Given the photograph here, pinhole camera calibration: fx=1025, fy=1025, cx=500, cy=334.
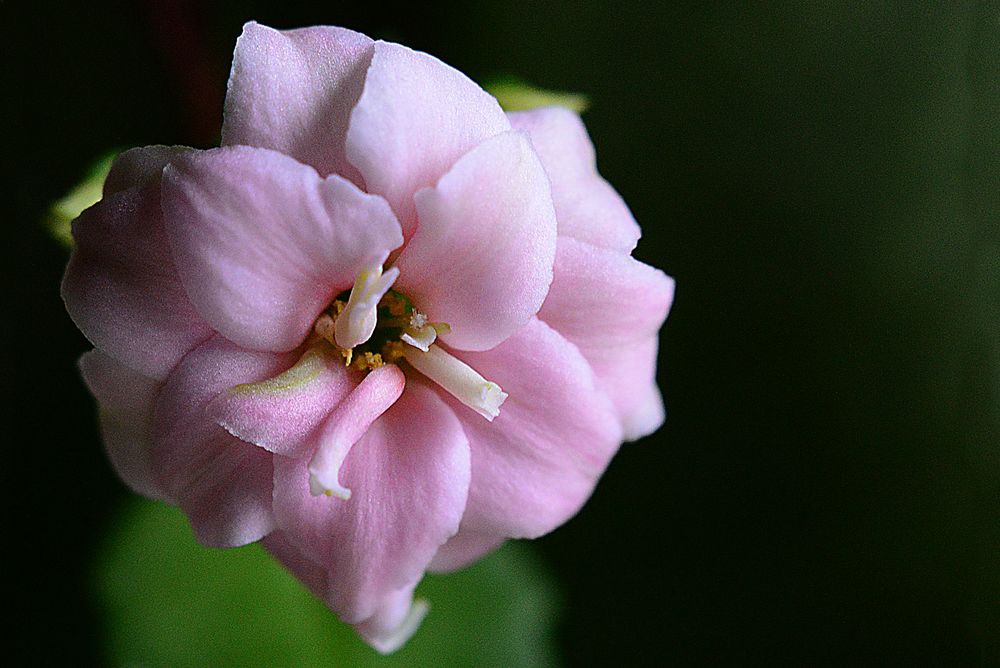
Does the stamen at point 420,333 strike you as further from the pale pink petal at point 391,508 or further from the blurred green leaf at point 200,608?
the blurred green leaf at point 200,608

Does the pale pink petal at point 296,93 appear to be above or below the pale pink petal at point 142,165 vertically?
above

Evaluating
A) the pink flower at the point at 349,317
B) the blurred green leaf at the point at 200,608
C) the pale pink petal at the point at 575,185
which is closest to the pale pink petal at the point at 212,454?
the pink flower at the point at 349,317

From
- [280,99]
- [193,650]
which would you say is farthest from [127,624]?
[280,99]

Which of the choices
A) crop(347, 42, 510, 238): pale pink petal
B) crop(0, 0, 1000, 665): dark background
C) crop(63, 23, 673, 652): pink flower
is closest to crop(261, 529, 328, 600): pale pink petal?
crop(63, 23, 673, 652): pink flower

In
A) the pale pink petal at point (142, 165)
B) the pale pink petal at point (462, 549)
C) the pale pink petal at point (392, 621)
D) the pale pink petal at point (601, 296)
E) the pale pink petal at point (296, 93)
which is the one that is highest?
the pale pink petal at point (296, 93)

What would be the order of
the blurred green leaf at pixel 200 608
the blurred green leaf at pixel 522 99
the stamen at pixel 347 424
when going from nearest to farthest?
the stamen at pixel 347 424 < the blurred green leaf at pixel 522 99 < the blurred green leaf at pixel 200 608

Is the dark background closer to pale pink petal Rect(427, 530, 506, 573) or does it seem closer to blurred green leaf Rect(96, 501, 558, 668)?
blurred green leaf Rect(96, 501, 558, 668)

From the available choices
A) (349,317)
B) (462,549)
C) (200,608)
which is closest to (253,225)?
(349,317)

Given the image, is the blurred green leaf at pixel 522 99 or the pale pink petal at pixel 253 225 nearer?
the pale pink petal at pixel 253 225
